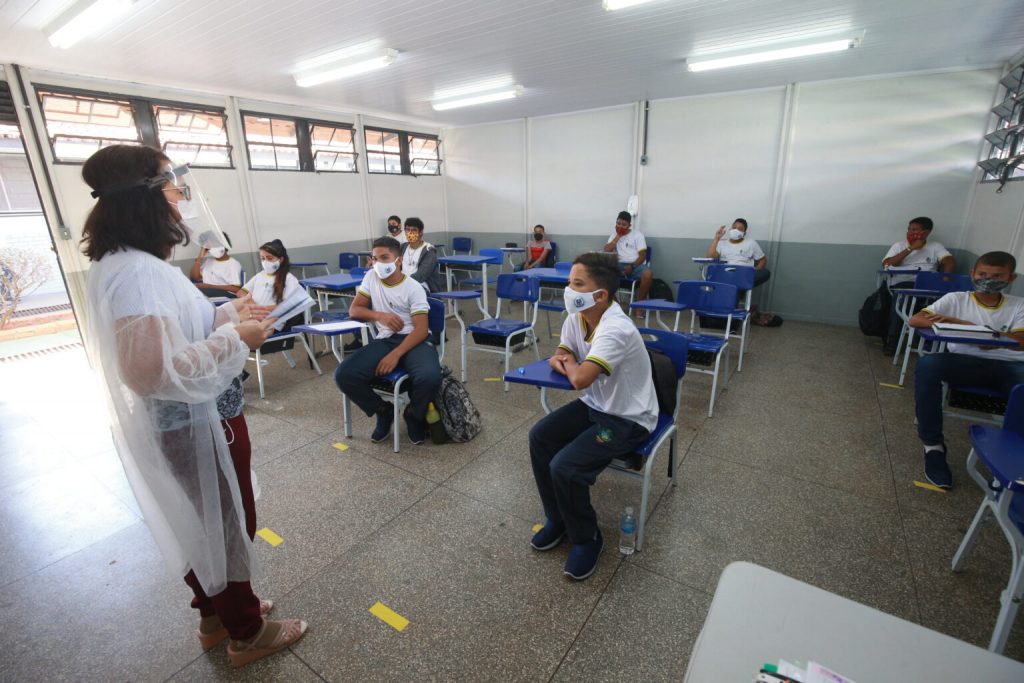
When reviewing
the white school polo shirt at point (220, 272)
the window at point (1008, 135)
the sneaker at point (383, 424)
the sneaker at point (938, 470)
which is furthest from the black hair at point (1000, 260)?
the white school polo shirt at point (220, 272)

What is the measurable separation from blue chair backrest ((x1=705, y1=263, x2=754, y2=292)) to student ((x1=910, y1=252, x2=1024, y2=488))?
1.78 m

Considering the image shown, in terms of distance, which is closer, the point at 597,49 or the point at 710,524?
the point at 710,524

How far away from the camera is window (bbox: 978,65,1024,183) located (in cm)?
404

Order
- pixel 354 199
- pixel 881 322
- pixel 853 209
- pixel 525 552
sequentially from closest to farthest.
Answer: pixel 525 552
pixel 881 322
pixel 853 209
pixel 354 199

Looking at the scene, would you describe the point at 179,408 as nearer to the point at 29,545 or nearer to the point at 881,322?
the point at 29,545

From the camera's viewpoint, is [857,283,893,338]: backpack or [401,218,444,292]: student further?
[401,218,444,292]: student

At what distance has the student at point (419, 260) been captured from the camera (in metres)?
4.97

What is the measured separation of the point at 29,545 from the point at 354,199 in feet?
20.6

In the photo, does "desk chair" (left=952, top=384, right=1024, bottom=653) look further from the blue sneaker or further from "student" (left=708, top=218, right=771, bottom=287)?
"student" (left=708, top=218, right=771, bottom=287)

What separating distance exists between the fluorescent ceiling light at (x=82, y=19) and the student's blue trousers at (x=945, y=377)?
5.52 meters

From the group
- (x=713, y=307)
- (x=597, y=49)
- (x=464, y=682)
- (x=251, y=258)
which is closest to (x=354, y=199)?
(x=251, y=258)

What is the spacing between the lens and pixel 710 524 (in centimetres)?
225

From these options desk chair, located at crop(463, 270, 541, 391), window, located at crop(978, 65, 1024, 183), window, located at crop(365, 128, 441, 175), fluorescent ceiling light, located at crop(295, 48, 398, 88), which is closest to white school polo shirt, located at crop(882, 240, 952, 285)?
window, located at crop(978, 65, 1024, 183)

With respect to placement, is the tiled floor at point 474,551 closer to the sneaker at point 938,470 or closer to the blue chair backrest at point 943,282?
the sneaker at point 938,470
